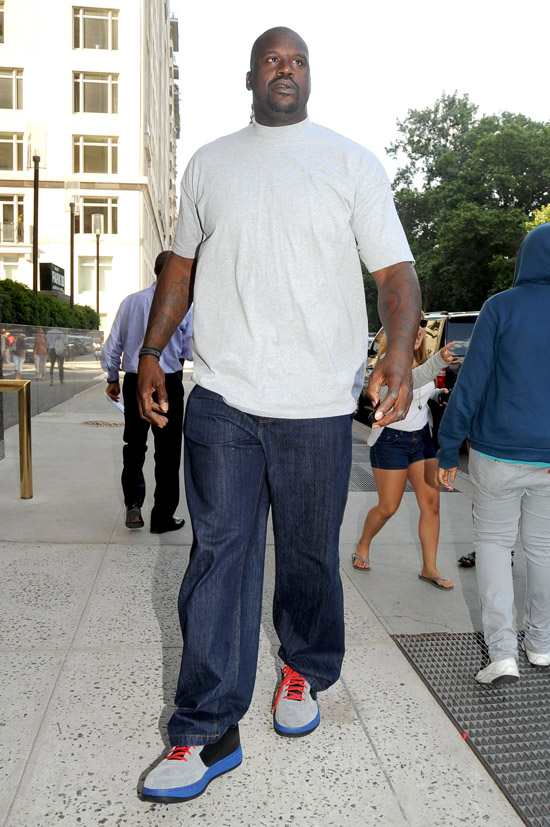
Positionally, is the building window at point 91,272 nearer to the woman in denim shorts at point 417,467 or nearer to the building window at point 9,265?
the building window at point 9,265

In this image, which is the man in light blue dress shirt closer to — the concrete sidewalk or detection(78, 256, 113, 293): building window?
the concrete sidewalk

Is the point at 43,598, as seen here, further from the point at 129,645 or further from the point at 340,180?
the point at 340,180

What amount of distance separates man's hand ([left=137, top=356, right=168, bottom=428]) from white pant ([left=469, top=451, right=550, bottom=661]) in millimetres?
1357

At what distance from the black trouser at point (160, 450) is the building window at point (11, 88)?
4625cm

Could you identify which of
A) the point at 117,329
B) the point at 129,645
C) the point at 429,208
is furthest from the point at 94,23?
the point at 129,645

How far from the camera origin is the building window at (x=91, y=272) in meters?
47.3

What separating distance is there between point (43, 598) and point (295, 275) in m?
2.47

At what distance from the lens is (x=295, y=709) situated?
2738mm

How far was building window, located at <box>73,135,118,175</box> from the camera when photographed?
46.4 meters

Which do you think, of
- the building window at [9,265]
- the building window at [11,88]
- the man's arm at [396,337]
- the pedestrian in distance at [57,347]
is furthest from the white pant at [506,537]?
the building window at [11,88]

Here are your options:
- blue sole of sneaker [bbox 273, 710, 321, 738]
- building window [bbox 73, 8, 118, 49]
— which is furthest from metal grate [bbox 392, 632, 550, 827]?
building window [bbox 73, 8, 118, 49]

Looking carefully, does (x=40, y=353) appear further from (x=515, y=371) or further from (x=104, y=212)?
(x=104, y=212)

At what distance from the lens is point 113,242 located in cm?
4694

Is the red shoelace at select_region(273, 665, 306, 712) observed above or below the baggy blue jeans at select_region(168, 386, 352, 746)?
below
